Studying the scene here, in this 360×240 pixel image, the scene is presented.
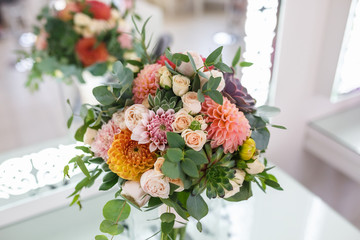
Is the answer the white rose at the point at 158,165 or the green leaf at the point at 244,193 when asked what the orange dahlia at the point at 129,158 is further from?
the green leaf at the point at 244,193

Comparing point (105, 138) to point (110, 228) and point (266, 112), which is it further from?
point (266, 112)

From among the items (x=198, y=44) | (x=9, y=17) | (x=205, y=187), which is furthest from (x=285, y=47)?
(x=9, y=17)

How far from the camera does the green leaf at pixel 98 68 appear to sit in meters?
1.16

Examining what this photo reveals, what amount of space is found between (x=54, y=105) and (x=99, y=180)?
1.82 meters

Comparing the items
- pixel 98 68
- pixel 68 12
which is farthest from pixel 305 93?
pixel 68 12

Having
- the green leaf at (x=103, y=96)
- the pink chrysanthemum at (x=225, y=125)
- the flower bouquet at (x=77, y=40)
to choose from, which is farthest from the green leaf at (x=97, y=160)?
the flower bouquet at (x=77, y=40)

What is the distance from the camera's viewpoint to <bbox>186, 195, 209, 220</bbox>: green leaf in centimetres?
54

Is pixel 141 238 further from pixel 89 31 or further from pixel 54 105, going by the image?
pixel 54 105

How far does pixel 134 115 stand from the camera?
1.73 feet

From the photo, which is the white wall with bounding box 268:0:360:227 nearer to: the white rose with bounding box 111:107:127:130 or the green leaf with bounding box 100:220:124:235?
the white rose with bounding box 111:107:127:130

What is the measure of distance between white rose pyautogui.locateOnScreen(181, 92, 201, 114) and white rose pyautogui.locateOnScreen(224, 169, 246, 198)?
5.1 inches

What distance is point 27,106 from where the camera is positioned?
2531 mm

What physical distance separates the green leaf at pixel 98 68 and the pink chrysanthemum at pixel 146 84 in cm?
63

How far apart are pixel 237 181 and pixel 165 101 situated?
18 centimetres
